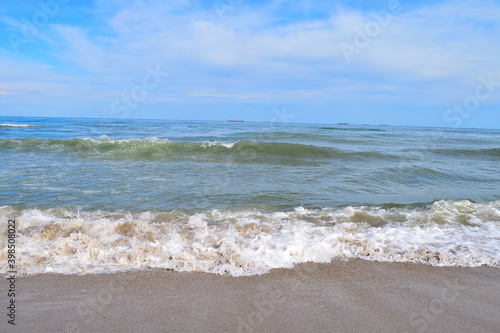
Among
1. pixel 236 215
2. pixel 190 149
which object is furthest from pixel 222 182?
pixel 190 149

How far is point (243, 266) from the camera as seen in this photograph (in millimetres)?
3863

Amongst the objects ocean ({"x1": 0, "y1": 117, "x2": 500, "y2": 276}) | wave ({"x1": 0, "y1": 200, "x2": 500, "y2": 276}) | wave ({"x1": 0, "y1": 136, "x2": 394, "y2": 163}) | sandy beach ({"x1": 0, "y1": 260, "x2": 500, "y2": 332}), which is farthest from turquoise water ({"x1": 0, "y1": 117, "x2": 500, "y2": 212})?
sandy beach ({"x1": 0, "y1": 260, "x2": 500, "y2": 332})

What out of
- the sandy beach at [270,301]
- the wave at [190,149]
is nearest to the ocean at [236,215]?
the sandy beach at [270,301]

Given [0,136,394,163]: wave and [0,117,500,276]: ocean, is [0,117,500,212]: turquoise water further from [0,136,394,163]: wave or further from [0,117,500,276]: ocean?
[0,136,394,163]: wave

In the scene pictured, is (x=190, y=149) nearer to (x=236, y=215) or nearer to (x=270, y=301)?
(x=236, y=215)

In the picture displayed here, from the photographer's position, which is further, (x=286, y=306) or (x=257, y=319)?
(x=286, y=306)

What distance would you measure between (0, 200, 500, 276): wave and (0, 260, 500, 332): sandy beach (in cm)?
27

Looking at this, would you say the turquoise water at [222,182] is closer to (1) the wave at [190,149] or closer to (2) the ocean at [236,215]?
(2) the ocean at [236,215]

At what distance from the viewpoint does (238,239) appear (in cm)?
469

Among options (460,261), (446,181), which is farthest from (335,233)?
(446,181)

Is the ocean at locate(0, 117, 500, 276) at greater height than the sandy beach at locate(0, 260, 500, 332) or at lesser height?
greater

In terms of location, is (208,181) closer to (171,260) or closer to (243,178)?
(243,178)

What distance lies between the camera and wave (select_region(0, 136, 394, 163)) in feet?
50.5

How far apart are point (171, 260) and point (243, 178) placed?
5986 mm
